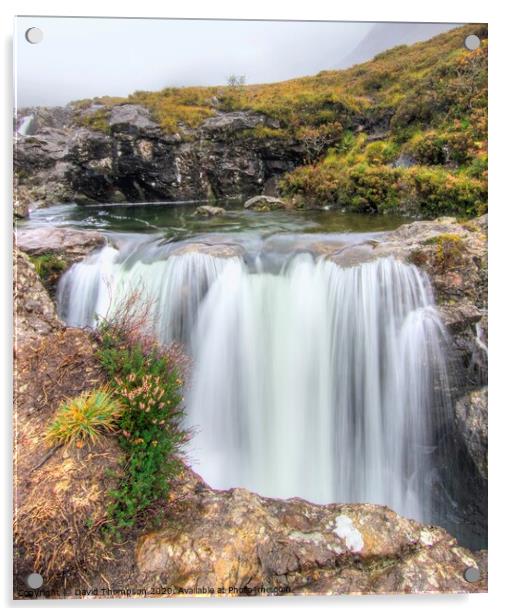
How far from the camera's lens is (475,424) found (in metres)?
3.30

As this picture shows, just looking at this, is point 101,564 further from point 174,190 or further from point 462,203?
point 462,203

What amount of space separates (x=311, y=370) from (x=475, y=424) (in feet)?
4.48

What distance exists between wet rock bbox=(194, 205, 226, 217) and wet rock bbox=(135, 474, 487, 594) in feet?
8.02

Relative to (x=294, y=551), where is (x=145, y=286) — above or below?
above

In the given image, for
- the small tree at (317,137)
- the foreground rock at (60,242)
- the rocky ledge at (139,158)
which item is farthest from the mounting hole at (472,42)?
the foreground rock at (60,242)

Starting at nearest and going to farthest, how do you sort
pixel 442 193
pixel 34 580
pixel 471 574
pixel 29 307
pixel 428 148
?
1. pixel 34 580
2. pixel 471 574
3. pixel 29 307
4. pixel 442 193
5. pixel 428 148

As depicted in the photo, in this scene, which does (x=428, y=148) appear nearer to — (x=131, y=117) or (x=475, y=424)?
(x=475, y=424)

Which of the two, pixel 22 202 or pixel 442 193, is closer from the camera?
pixel 22 202

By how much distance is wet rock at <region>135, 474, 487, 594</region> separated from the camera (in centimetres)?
277

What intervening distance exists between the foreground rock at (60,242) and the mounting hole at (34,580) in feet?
7.32

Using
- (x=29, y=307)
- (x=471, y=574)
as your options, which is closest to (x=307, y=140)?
(x=29, y=307)

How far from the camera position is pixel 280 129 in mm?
3840

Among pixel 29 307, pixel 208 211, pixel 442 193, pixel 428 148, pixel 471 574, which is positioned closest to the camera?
pixel 471 574

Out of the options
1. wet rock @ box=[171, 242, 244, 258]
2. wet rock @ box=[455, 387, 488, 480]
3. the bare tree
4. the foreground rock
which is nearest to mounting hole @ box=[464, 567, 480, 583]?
wet rock @ box=[455, 387, 488, 480]
